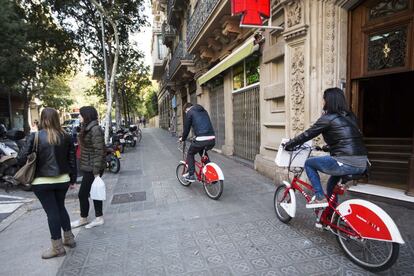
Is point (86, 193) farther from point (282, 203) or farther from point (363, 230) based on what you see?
point (363, 230)

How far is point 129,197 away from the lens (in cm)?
603

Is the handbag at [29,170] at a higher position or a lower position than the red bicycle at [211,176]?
higher

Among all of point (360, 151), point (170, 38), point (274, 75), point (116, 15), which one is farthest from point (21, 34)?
point (360, 151)

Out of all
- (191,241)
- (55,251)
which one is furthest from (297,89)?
(55,251)

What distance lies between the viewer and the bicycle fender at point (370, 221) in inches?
103

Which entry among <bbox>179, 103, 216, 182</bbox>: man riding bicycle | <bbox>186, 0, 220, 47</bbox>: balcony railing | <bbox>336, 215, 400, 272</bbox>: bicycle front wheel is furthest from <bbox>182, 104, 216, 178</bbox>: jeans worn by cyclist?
<bbox>186, 0, 220, 47</bbox>: balcony railing

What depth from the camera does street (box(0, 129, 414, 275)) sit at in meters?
3.12

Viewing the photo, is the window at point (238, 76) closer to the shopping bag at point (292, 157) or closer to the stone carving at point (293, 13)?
the stone carving at point (293, 13)

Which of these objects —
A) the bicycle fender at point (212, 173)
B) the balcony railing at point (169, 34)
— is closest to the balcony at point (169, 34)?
the balcony railing at point (169, 34)

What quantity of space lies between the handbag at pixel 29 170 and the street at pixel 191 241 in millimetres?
1007

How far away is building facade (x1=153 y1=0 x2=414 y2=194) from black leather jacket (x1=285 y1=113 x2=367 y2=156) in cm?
212

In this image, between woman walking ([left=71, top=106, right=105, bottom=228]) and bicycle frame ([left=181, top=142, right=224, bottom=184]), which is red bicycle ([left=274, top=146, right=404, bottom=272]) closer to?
bicycle frame ([left=181, top=142, right=224, bottom=184])

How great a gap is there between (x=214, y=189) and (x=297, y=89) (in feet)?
8.41

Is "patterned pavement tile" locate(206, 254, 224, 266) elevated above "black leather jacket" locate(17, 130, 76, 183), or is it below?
below
